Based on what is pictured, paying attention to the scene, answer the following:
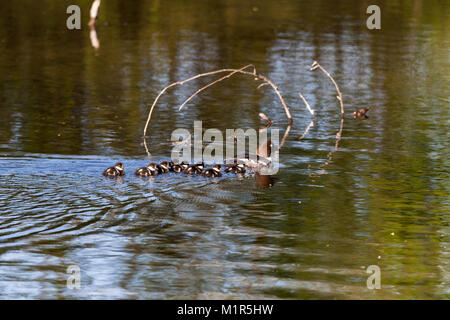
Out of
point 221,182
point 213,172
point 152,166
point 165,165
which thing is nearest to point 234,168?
point 213,172

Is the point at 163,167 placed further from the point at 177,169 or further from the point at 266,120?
the point at 266,120

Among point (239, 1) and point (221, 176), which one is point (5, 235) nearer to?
point (221, 176)

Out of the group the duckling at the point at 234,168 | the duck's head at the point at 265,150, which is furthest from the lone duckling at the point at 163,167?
the duck's head at the point at 265,150

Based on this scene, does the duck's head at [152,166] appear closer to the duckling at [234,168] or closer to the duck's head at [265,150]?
the duckling at [234,168]

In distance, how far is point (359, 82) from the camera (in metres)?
21.7

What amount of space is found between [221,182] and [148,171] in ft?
3.17

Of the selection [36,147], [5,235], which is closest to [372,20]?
[36,147]

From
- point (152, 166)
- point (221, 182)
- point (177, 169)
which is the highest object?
point (152, 166)

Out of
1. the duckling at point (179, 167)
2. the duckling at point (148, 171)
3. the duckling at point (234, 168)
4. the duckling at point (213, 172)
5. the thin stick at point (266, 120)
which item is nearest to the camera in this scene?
the duckling at point (148, 171)

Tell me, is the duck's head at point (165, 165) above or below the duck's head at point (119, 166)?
below

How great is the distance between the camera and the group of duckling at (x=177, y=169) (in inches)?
458

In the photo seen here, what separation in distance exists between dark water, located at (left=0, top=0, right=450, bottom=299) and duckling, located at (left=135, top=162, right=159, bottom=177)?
0.13 metres

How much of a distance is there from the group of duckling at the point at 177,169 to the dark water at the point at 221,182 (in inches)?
6.5

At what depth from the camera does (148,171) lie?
1179 cm
